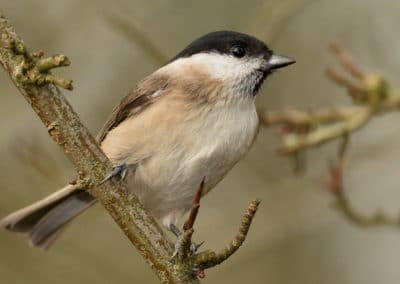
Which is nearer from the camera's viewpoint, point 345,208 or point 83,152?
point 83,152

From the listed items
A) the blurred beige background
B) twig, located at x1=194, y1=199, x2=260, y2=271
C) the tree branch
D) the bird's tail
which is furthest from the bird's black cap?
twig, located at x1=194, y1=199, x2=260, y2=271

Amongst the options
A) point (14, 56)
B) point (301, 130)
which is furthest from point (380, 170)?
point (14, 56)

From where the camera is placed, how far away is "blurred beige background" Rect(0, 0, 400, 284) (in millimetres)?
4160

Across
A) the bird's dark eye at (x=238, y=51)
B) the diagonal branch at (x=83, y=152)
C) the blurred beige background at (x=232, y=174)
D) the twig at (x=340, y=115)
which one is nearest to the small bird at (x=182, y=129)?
the bird's dark eye at (x=238, y=51)

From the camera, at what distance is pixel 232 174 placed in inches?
193

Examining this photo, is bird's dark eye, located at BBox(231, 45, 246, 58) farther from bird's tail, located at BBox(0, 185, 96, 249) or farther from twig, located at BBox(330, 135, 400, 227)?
bird's tail, located at BBox(0, 185, 96, 249)

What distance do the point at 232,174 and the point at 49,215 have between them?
1.66m

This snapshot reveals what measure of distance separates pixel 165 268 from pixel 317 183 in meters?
1.78

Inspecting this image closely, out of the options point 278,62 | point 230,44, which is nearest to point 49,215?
point 230,44

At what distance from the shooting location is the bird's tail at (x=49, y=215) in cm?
341

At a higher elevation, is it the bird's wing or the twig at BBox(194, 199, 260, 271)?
the bird's wing

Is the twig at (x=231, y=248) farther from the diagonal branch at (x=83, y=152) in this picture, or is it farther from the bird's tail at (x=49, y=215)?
the bird's tail at (x=49, y=215)

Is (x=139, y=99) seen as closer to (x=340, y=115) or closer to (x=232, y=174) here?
(x=340, y=115)

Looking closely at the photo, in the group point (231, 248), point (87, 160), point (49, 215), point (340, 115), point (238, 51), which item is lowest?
point (340, 115)
